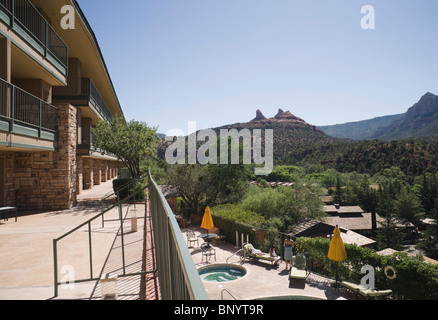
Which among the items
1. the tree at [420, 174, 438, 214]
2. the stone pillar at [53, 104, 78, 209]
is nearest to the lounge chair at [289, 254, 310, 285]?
the stone pillar at [53, 104, 78, 209]

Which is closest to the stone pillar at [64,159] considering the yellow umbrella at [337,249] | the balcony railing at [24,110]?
the balcony railing at [24,110]

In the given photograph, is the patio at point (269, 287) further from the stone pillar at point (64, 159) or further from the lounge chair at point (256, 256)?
the stone pillar at point (64, 159)

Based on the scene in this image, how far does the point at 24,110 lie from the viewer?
929 cm

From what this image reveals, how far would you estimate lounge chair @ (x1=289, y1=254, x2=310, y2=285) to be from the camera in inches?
498

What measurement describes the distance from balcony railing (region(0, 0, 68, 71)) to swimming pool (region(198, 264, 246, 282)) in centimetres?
1212

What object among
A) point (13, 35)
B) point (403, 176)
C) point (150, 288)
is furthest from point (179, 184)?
point (403, 176)

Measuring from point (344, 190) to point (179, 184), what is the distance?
39.4 m

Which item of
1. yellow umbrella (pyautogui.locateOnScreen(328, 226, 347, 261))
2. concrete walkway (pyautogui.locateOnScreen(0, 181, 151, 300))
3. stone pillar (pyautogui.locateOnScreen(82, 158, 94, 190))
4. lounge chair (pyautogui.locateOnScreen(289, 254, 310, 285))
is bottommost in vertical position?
lounge chair (pyautogui.locateOnScreen(289, 254, 310, 285))

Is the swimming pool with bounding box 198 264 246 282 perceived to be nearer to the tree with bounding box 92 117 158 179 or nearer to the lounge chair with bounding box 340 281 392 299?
the lounge chair with bounding box 340 281 392 299

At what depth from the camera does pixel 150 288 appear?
148 inches

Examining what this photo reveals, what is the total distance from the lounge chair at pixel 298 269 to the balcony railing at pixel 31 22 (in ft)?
45.3

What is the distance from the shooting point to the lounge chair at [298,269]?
12651 mm

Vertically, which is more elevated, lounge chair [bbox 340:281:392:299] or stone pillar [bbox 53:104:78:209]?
stone pillar [bbox 53:104:78:209]

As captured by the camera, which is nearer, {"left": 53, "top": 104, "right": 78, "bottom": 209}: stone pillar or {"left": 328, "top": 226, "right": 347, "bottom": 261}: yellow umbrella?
{"left": 53, "top": 104, "right": 78, "bottom": 209}: stone pillar
